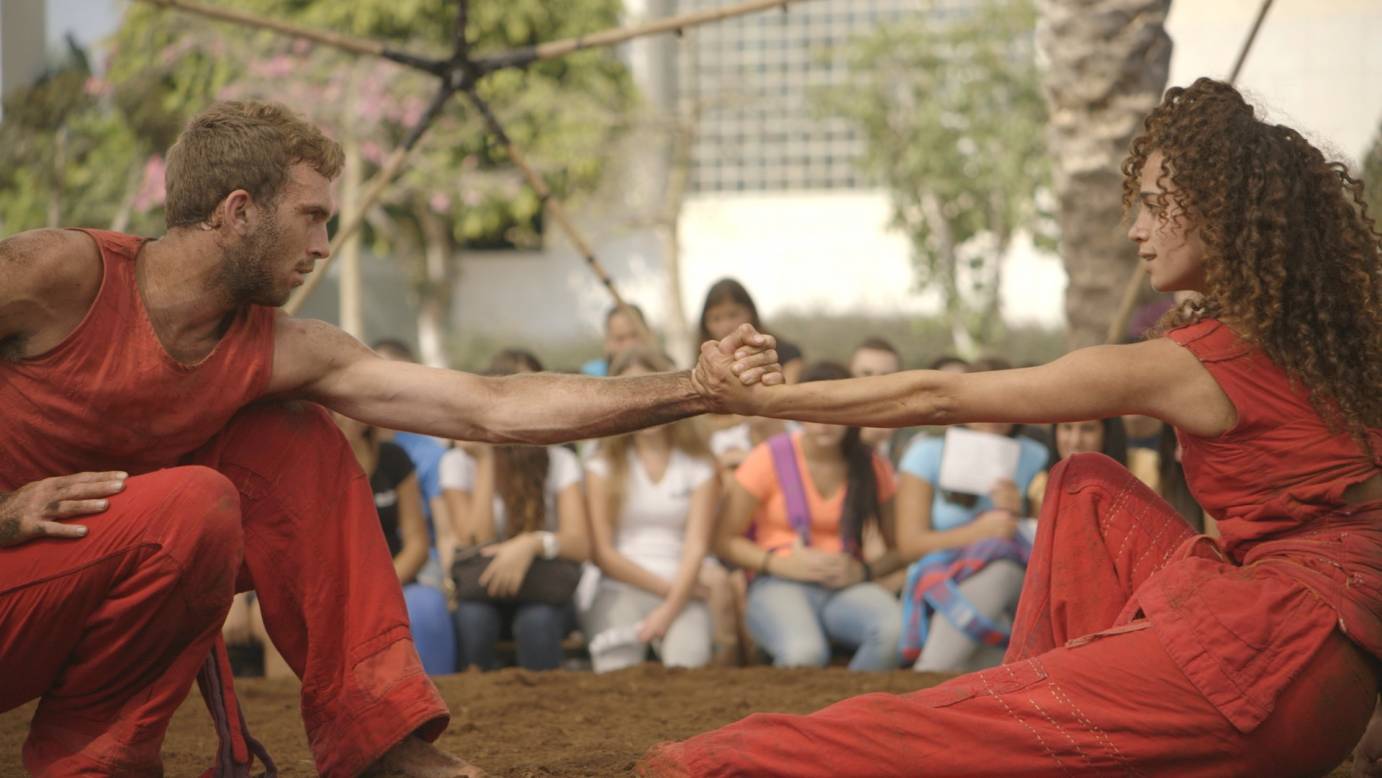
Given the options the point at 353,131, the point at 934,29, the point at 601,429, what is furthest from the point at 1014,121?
the point at 601,429

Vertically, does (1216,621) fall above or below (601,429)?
below

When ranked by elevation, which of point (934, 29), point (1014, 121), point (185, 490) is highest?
point (934, 29)

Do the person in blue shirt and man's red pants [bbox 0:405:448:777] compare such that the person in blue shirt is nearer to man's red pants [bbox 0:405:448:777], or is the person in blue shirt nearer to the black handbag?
the black handbag

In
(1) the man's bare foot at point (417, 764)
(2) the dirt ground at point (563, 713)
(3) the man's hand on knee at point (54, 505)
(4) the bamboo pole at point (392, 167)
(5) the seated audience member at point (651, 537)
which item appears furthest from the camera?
(4) the bamboo pole at point (392, 167)

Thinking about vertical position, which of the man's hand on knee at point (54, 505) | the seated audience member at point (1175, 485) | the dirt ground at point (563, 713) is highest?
the man's hand on knee at point (54, 505)

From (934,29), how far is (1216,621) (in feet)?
64.4

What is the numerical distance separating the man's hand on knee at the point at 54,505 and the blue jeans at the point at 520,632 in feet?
10.3

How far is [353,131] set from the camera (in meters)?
21.7

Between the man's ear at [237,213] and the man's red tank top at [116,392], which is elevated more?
the man's ear at [237,213]

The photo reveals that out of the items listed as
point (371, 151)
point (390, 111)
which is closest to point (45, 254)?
point (390, 111)

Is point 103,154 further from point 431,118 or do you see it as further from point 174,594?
point 174,594

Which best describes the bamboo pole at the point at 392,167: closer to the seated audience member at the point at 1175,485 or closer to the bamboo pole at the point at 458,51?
the bamboo pole at the point at 458,51

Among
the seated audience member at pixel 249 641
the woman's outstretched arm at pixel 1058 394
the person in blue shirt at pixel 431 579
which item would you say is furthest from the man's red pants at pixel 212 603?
the seated audience member at pixel 249 641

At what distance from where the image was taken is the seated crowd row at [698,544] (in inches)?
249
